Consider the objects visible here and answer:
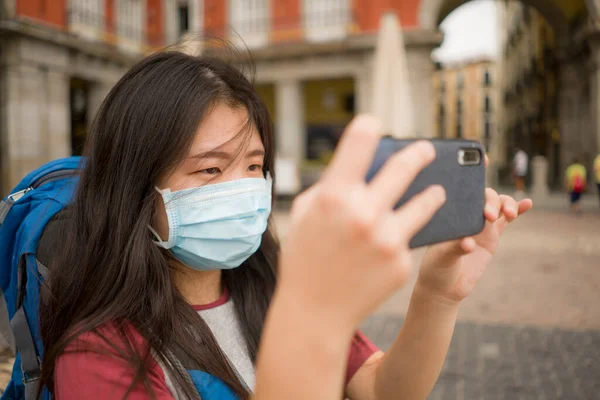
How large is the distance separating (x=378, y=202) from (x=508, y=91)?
48.4 metres

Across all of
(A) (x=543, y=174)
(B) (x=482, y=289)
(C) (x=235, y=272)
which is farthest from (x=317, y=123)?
(C) (x=235, y=272)

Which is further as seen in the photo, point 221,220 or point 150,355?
point 221,220

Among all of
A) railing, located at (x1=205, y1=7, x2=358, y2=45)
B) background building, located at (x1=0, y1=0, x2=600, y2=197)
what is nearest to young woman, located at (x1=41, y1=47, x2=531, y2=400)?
background building, located at (x1=0, y1=0, x2=600, y2=197)

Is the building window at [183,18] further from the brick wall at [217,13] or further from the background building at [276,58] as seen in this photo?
the brick wall at [217,13]

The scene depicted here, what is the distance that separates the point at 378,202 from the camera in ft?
2.06

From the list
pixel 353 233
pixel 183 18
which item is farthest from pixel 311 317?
pixel 183 18

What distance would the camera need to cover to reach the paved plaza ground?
3.89 m

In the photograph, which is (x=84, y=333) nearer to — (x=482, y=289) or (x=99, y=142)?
(x=99, y=142)

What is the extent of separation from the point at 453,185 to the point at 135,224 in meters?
0.80

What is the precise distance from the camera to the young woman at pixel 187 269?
1.08m

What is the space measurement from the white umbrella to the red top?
7395mm

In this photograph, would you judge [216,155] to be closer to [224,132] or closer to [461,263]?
[224,132]

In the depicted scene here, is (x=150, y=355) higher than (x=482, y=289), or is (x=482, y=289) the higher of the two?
(x=150, y=355)

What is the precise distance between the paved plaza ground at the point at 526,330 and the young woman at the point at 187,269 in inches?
33.4
